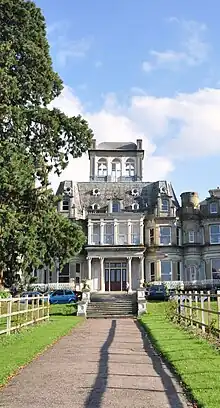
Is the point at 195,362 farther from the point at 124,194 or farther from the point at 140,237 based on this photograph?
the point at 124,194

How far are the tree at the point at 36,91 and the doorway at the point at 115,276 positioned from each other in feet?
72.6

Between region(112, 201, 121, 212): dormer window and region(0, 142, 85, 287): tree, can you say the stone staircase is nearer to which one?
region(0, 142, 85, 287): tree

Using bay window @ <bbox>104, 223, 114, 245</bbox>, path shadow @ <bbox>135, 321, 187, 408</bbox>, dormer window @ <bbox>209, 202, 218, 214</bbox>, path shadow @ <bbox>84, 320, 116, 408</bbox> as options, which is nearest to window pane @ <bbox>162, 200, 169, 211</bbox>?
dormer window @ <bbox>209, 202, 218, 214</bbox>

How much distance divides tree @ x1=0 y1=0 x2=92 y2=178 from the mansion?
2079 centimetres

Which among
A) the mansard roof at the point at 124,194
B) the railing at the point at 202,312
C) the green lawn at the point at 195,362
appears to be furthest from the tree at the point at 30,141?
the mansard roof at the point at 124,194

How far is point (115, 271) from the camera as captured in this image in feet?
158

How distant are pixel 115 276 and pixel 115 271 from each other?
496 millimetres

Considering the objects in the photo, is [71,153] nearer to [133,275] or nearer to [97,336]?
[97,336]

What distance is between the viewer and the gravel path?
22.7 feet

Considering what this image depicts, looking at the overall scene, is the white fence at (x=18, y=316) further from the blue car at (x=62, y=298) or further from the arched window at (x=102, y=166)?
the arched window at (x=102, y=166)

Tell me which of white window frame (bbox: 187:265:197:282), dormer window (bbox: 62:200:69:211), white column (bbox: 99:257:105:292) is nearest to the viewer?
white column (bbox: 99:257:105:292)

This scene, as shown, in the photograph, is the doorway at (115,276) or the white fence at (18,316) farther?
the doorway at (115,276)

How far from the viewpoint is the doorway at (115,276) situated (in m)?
47.7

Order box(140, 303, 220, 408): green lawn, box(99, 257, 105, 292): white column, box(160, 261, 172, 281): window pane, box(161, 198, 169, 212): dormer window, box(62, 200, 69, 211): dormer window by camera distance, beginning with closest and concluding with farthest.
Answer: box(140, 303, 220, 408): green lawn < box(99, 257, 105, 292): white column < box(160, 261, 172, 281): window pane < box(161, 198, 169, 212): dormer window < box(62, 200, 69, 211): dormer window
